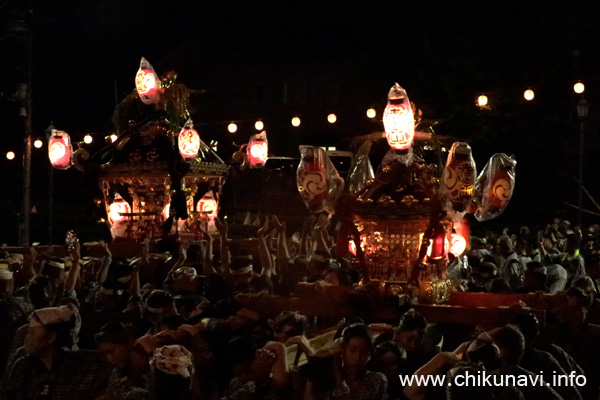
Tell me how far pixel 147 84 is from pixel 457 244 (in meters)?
7.39

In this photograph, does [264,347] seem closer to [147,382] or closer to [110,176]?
[147,382]

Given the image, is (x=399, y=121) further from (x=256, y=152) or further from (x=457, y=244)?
(x=256, y=152)

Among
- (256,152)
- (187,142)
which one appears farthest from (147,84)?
(256,152)

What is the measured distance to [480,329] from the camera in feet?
18.2

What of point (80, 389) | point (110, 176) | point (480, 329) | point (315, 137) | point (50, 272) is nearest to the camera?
point (80, 389)

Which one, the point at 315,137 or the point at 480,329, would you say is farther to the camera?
the point at 315,137

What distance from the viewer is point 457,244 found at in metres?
8.59

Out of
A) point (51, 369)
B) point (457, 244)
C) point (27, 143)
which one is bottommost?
point (51, 369)

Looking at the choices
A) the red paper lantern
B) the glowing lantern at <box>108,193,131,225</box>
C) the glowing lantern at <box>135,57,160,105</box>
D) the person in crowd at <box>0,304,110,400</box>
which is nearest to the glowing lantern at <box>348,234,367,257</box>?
the red paper lantern

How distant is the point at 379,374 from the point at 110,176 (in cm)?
1011

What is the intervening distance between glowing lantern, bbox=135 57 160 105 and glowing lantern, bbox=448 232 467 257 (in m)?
7.28

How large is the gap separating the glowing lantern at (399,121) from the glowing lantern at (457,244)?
130 cm

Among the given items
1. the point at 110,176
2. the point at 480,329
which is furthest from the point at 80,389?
the point at 110,176

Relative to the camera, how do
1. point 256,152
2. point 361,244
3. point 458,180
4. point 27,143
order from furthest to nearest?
point 27,143 < point 256,152 < point 361,244 < point 458,180
